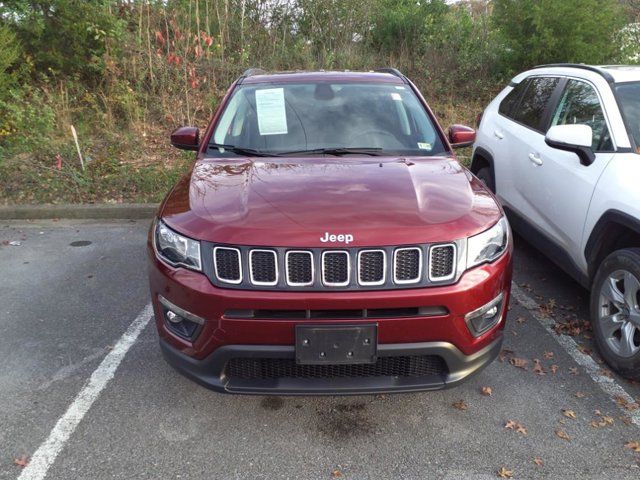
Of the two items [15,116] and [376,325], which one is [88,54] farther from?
[376,325]

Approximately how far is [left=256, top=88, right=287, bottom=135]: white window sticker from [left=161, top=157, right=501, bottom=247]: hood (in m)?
0.41

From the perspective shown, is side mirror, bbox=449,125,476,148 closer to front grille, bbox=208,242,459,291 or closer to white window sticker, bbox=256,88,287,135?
white window sticker, bbox=256,88,287,135

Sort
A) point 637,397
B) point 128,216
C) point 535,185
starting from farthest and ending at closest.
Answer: point 128,216 < point 535,185 < point 637,397

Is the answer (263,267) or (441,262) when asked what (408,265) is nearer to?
(441,262)

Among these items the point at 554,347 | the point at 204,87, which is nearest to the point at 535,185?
the point at 554,347

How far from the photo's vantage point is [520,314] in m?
4.20

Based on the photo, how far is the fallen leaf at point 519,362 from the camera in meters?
3.47

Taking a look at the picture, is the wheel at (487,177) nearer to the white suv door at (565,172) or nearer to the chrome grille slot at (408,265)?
the white suv door at (565,172)

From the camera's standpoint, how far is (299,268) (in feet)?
8.14

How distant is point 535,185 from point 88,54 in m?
7.99

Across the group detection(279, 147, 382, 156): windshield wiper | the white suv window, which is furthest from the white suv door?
detection(279, 147, 382, 156): windshield wiper

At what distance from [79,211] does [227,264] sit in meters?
5.06

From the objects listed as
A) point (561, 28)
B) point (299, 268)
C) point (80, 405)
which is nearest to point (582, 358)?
point (299, 268)

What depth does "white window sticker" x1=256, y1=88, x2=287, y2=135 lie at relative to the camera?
374cm
